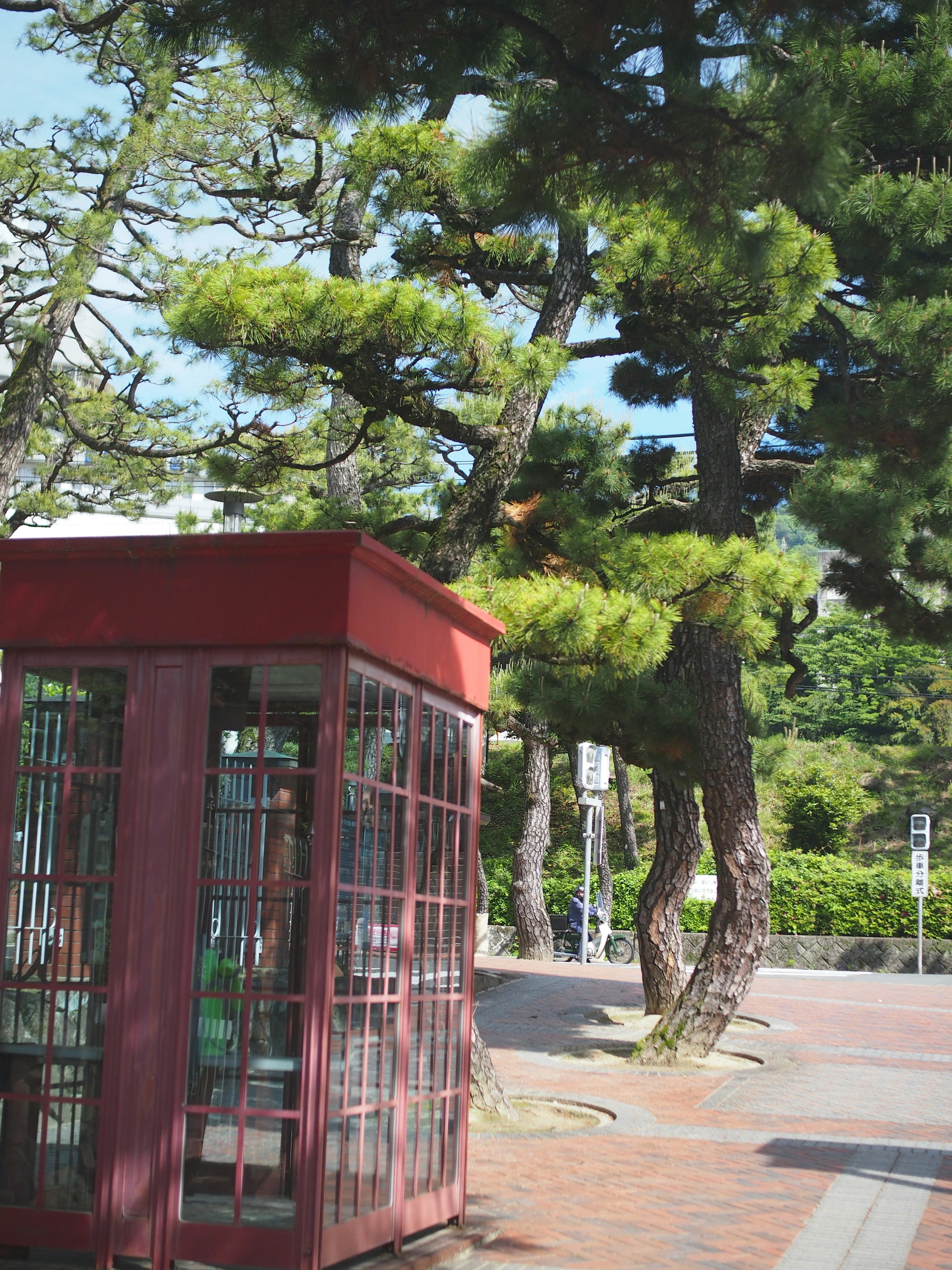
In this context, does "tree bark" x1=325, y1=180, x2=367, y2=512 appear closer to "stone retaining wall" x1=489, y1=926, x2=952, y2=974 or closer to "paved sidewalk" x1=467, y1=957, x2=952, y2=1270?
"paved sidewalk" x1=467, y1=957, x2=952, y2=1270

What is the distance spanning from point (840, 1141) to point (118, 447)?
10.3m

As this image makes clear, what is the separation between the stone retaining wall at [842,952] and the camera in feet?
84.5

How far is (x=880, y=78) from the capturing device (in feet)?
31.5

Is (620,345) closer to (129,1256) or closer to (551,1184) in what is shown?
(551,1184)

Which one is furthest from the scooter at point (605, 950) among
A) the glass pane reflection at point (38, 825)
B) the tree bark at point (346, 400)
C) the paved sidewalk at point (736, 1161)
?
the glass pane reflection at point (38, 825)

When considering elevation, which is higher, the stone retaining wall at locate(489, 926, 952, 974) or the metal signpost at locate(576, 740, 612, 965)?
the metal signpost at locate(576, 740, 612, 965)

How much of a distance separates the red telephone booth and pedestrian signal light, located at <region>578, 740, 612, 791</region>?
60.9 ft

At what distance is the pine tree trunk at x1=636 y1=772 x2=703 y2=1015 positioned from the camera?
13273 millimetres

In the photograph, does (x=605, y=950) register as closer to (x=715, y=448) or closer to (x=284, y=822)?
(x=715, y=448)

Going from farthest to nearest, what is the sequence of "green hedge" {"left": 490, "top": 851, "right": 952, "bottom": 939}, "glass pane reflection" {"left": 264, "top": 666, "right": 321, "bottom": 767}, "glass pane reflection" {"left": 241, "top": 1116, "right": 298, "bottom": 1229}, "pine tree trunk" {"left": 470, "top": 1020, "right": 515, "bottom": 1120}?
"green hedge" {"left": 490, "top": 851, "right": 952, "bottom": 939}
"pine tree trunk" {"left": 470, "top": 1020, "right": 515, "bottom": 1120}
"glass pane reflection" {"left": 264, "top": 666, "right": 321, "bottom": 767}
"glass pane reflection" {"left": 241, "top": 1116, "right": 298, "bottom": 1229}

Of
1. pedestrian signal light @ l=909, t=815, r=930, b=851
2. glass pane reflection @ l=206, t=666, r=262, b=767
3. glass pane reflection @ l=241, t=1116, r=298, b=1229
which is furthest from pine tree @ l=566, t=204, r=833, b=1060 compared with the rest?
pedestrian signal light @ l=909, t=815, r=930, b=851

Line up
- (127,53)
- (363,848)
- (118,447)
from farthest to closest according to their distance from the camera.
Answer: (118,447) < (127,53) < (363,848)

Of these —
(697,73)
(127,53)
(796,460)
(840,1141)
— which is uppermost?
(127,53)

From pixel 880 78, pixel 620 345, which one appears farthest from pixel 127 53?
pixel 880 78
